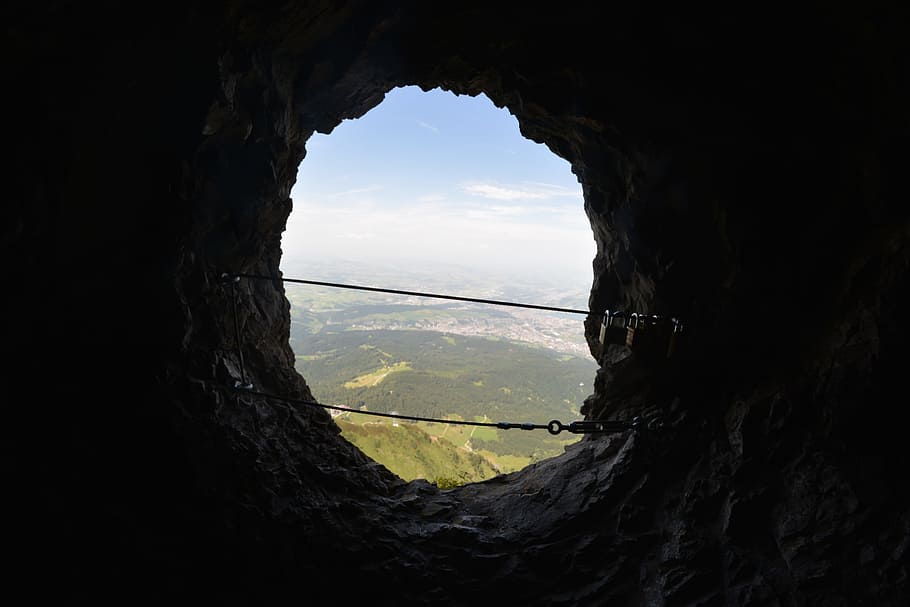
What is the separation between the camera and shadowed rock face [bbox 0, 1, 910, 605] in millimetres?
5020

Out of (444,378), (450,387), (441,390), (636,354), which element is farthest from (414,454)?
(444,378)

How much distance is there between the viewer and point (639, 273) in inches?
328

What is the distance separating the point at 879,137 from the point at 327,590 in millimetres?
9903

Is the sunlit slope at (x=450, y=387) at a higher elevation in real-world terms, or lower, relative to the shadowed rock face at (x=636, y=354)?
lower

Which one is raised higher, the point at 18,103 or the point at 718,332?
the point at 18,103

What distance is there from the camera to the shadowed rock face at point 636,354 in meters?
5.02

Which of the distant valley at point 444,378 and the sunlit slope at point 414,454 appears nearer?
the sunlit slope at point 414,454

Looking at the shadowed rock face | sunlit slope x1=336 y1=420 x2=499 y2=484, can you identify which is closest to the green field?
sunlit slope x1=336 y1=420 x2=499 y2=484

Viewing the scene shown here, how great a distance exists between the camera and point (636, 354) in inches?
327

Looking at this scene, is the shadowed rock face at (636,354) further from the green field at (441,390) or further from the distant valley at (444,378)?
the green field at (441,390)

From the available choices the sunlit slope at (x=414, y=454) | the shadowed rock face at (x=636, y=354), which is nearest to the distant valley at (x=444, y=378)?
the sunlit slope at (x=414, y=454)

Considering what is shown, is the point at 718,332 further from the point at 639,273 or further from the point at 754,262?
the point at 639,273

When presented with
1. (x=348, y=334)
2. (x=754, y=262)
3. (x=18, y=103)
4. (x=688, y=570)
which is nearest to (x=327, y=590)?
(x=688, y=570)

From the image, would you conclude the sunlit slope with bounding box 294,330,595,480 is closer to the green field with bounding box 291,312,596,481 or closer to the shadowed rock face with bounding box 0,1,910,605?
the green field with bounding box 291,312,596,481
